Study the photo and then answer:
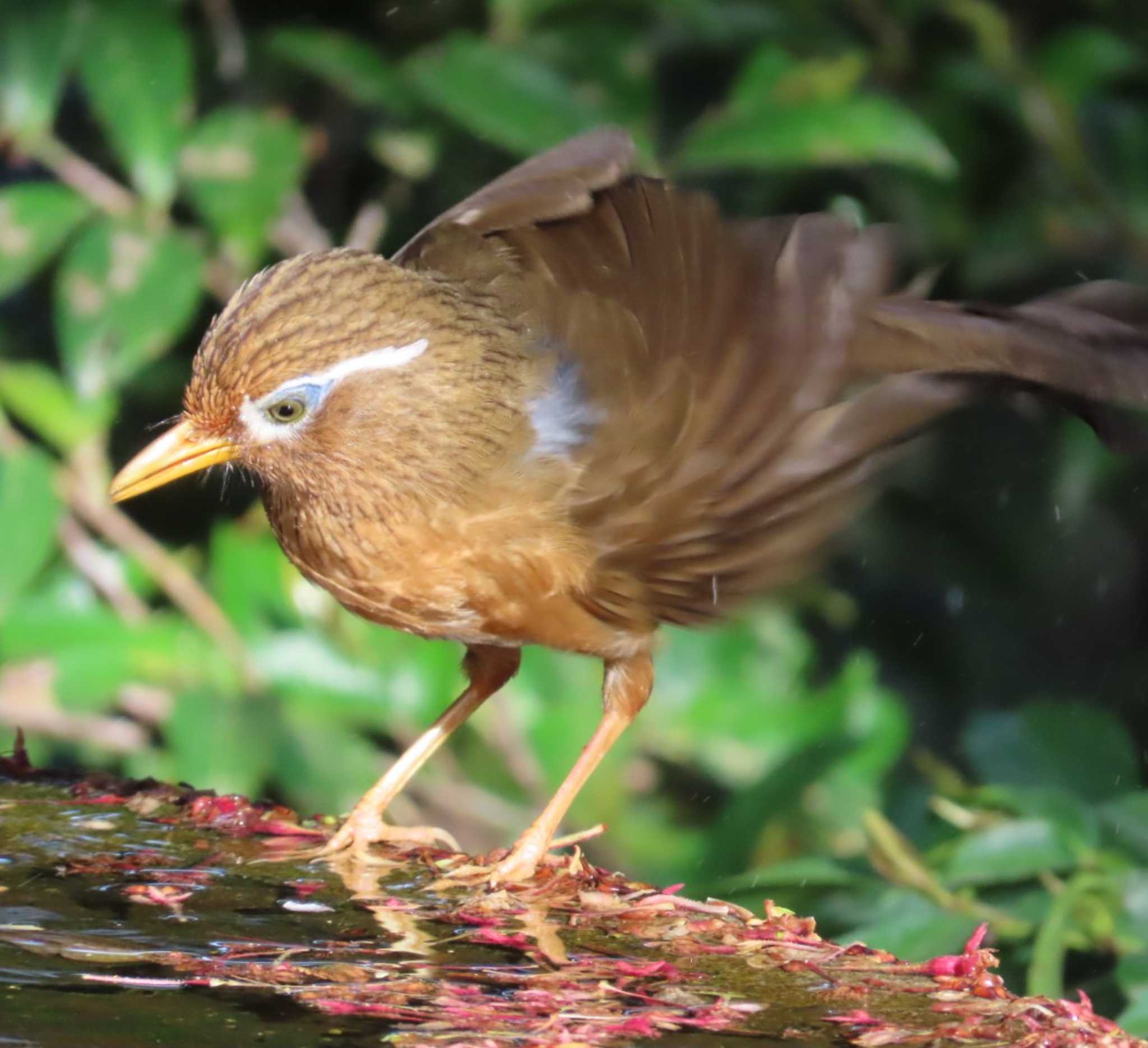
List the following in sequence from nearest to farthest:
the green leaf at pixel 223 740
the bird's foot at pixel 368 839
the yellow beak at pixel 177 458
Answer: the bird's foot at pixel 368 839
the yellow beak at pixel 177 458
the green leaf at pixel 223 740

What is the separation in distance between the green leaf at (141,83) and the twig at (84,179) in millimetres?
141

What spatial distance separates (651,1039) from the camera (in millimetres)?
2172

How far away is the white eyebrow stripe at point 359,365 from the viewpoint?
11.3ft

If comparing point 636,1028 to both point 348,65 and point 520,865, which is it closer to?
point 520,865

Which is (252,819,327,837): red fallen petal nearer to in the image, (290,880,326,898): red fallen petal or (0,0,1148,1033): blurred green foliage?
(290,880,326,898): red fallen petal

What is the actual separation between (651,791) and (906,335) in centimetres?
273

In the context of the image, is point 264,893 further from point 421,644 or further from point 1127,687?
point 1127,687

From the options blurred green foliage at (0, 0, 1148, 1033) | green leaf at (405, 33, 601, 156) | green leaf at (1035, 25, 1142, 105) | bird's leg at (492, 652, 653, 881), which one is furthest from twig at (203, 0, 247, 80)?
bird's leg at (492, 652, 653, 881)

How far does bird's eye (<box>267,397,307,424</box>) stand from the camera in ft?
11.5

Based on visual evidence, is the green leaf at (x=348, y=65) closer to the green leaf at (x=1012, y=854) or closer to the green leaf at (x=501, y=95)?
the green leaf at (x=501, y=95)

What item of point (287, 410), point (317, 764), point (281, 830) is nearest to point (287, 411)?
point (287, 410)

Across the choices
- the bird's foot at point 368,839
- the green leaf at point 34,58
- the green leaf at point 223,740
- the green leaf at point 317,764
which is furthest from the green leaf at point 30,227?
the bird's foot at point 368,839

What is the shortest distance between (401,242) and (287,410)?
2331mm

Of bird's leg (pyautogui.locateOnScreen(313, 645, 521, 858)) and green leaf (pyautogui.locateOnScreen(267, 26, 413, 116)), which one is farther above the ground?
green leaf (pyautogui.locateOnScreen(267, 26, 413, 116))
